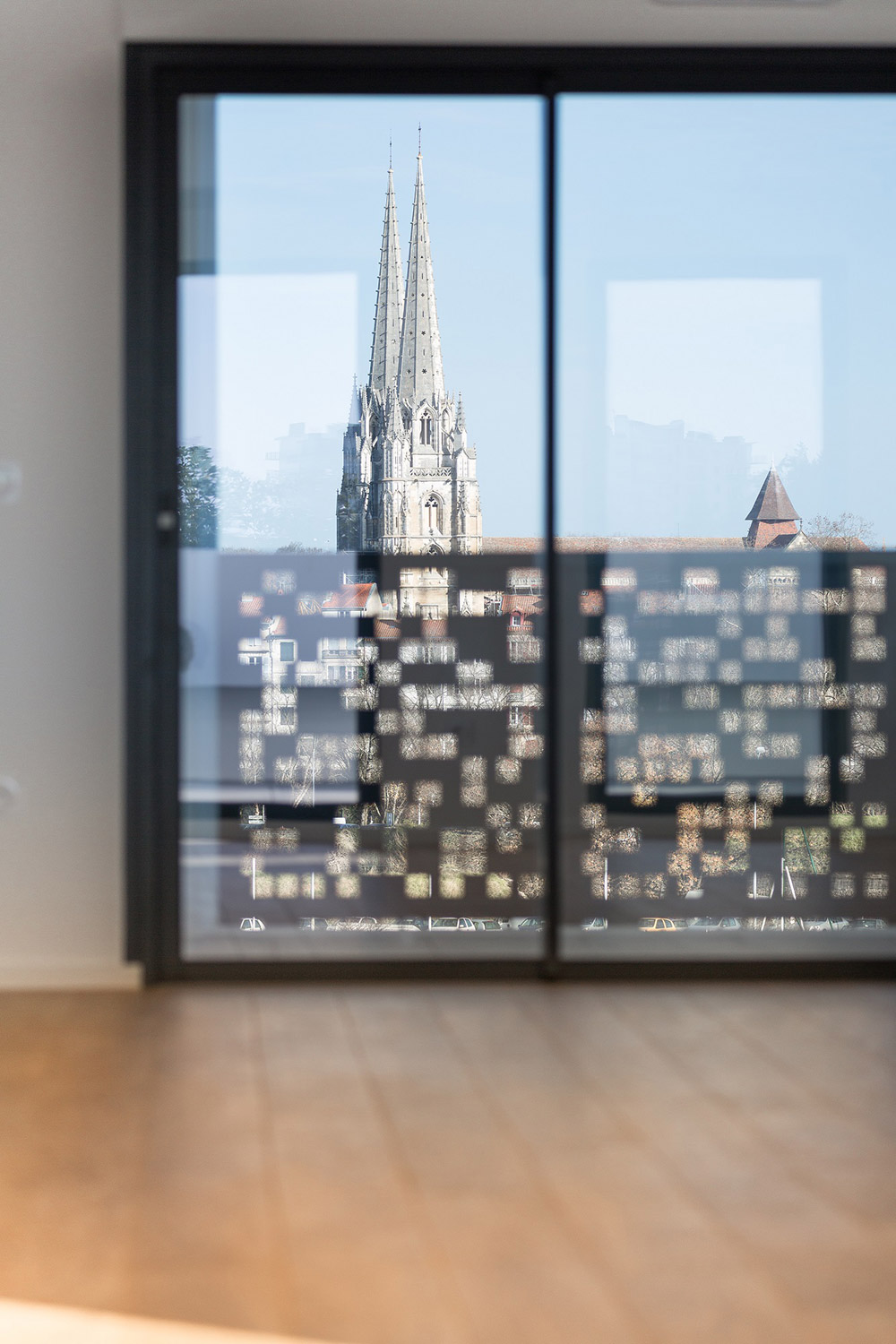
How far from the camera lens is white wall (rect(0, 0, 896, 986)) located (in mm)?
3678

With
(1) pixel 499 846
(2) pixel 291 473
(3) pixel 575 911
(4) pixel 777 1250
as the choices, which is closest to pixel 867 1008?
(3) pixel 575 911

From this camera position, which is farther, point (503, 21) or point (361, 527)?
point (361, 527)

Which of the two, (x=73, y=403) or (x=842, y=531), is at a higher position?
(x=73, y=403)

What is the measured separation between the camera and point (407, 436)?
3.79 metres

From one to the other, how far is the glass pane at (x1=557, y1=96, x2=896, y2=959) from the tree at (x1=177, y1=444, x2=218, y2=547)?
1123 mm

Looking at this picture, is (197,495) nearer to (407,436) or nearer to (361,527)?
(361,527)

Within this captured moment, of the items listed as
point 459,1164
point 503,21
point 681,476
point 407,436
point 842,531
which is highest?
point 503,21

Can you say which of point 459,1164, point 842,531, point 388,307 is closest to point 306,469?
point 388,307

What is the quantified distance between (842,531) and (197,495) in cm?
208

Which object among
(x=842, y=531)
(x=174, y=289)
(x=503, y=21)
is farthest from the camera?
(x=842, y=531)

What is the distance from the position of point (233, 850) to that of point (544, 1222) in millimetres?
1904

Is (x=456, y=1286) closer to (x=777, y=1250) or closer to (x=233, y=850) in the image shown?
(x=777, y=1250)

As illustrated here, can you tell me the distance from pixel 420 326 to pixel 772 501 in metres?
1.26

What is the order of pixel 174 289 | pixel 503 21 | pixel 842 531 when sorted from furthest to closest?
pixel 842 531
pixel 174 289
pixel 503 21
